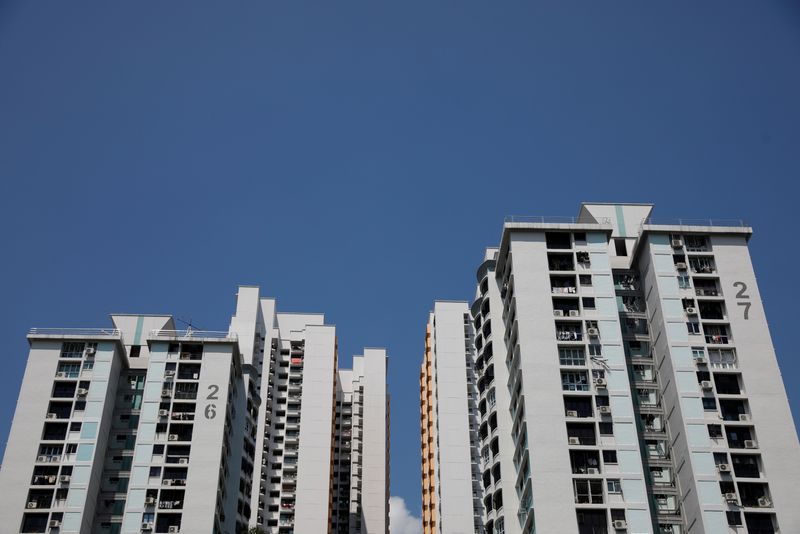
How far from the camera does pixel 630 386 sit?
6469 centimetres

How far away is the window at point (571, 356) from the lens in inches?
2472

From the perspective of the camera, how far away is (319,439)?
9150 centimetres

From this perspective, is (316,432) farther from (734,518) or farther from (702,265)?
(734,518)

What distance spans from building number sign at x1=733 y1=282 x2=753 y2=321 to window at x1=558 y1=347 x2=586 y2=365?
479 inches

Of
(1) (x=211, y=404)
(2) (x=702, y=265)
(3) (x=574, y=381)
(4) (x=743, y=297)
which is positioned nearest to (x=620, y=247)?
(2) (x=702, y=265)

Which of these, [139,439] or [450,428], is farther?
[450,428]

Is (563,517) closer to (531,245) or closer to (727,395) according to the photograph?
(727,395)

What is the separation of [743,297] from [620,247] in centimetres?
1056

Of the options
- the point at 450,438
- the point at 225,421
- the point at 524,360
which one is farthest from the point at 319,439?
the point at 524,360

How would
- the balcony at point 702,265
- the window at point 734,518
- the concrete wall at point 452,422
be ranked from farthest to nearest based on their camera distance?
the concrete wall at point 452,422, the balcony at point 702,265, the window at point 734,518

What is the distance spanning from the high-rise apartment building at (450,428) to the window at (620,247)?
70.6 feet

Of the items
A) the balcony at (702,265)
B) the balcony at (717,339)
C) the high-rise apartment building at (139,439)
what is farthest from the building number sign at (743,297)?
the high-rise apartment building at (139,439)

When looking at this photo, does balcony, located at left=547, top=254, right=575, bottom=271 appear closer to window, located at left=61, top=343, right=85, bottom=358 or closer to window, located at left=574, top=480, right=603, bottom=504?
window, located at left=574, top=480, right=603, bottom=504

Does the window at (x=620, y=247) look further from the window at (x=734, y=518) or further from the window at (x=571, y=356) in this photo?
the window at (x=734, y=518)
